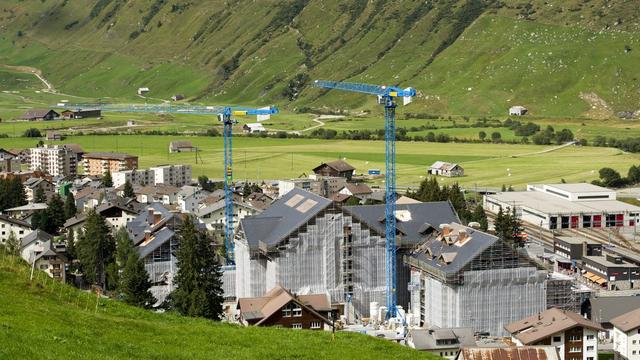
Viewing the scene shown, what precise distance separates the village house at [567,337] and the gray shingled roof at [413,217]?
41.1ft

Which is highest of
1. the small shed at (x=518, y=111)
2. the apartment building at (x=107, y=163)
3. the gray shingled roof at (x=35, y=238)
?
the small shed at (x=518, y=111)

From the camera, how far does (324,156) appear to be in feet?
481

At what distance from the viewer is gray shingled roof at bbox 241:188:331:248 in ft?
187

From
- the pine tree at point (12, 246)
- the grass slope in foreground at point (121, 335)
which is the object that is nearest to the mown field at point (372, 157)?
the pine tree at point (12, 246)

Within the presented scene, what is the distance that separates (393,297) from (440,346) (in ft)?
39.0

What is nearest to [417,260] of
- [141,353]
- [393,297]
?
[393,297]

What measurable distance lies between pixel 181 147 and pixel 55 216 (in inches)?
2503

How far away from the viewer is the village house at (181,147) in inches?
5920

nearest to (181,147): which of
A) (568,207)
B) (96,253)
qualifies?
(568,207)

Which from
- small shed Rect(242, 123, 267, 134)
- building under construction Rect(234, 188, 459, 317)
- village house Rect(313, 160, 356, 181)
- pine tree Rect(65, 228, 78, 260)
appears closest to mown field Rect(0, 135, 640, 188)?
village house Rect(313, 160, 356, 181)

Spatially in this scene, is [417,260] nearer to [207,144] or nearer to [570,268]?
[570,268]

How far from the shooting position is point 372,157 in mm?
146750

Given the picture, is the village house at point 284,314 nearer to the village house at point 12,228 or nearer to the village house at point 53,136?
the village house at point 12,228

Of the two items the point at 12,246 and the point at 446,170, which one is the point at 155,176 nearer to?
the point at 446,170
